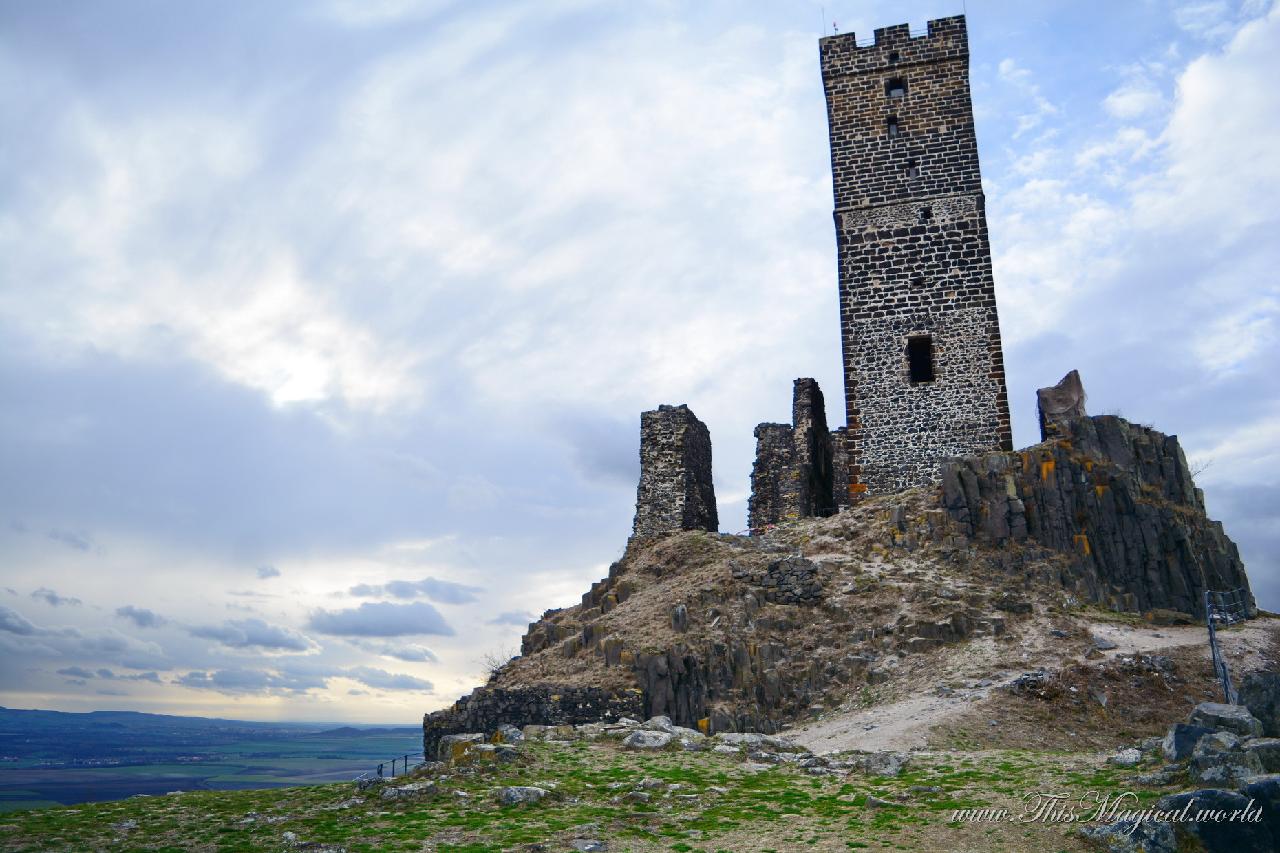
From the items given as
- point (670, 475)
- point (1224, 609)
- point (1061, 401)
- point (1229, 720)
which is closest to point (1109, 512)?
point (1224, 609)

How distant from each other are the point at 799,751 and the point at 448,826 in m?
6.68

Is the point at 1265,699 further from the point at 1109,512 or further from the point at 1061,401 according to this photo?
the point at 1061,401

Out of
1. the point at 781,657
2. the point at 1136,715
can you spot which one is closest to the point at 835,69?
the point at 781,657

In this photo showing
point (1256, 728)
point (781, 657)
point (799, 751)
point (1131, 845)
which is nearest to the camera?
point (1131, 845)

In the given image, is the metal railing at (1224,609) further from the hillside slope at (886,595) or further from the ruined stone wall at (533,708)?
the ruined stone wall at (533,708)

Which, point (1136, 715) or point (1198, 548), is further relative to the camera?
point (1198, 548)

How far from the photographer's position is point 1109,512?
22625 millimetres

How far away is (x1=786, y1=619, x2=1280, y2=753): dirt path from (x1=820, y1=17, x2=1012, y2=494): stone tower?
733 cm

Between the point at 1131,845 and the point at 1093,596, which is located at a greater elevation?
the point at 1093,596

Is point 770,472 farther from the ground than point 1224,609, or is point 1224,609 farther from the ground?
point 770,472

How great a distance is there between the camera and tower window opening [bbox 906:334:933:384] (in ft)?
89.9

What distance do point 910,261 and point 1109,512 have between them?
969 centimetres

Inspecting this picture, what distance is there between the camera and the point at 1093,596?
2184 centimetres

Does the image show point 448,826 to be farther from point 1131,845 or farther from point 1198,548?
point 1198,548
